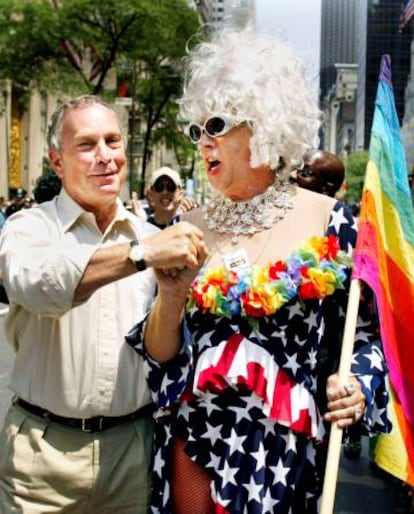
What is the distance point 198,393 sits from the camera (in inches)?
94.7

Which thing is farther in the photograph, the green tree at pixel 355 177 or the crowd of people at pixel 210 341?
the green tree at pixel 355 177

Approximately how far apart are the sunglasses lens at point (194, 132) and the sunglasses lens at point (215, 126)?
66 mm

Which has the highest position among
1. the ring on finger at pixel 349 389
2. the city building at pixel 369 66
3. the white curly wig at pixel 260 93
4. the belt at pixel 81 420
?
the city building at pixel 369 66

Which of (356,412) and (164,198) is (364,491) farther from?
(356,412)

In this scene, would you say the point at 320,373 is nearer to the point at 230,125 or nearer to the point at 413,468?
the point at 413,468

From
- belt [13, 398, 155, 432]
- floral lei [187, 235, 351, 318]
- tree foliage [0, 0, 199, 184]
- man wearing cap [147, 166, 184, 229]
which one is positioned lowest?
belt [13, 398, 155, 432]

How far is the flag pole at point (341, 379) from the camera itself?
2162mm

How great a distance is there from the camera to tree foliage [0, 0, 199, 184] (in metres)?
24.9

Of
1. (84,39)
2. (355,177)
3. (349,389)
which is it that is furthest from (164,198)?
(355,177)

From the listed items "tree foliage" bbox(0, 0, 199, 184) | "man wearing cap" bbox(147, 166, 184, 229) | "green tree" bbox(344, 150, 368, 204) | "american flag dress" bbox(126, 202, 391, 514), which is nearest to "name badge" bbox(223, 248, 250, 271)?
"american flag dress" bbox(126, 202, 391, 514)

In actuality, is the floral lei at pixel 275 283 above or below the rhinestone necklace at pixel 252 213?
below

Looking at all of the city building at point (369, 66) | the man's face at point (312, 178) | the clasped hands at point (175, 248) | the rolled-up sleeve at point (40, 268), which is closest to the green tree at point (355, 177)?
the city building at point (369, 66)

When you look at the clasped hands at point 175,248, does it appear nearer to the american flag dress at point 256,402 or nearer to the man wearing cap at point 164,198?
the american flag dress at point 256,402

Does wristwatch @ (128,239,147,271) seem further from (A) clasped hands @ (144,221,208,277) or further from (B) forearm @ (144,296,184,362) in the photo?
(B) forearm @ (144,296,184,362)
